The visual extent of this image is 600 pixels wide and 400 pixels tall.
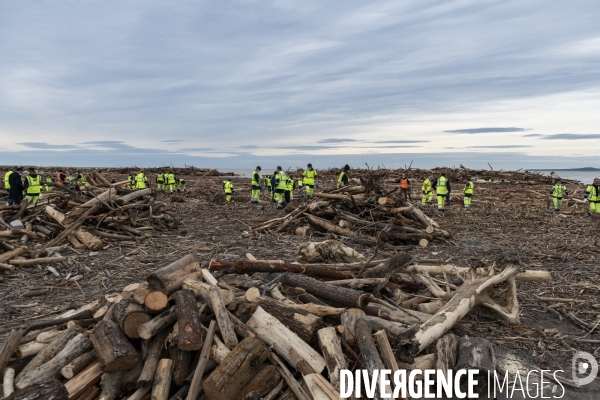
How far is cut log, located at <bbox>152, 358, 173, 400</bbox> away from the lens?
154 inches

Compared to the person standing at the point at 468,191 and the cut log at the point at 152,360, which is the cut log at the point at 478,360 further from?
the person standing at the point at 468,191

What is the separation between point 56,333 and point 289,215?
9.24m

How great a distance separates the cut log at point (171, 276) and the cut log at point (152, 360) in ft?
2.35

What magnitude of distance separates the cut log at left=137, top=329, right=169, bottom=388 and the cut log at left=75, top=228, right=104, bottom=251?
22.3ft

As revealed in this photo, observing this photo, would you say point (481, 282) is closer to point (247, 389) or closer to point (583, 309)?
point (583, 309)

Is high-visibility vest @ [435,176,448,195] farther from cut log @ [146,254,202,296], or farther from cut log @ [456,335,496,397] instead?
cut log @ [146,254,202,296]

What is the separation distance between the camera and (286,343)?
4277 mm

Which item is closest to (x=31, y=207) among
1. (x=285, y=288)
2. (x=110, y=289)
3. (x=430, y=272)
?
(x=110, y=289)

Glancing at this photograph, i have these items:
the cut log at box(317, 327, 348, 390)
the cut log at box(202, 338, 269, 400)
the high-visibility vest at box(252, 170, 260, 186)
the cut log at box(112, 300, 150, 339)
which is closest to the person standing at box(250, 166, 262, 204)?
the high-visibility vest at box(252, 170, 260, 186)

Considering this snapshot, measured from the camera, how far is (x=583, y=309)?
6617 mm

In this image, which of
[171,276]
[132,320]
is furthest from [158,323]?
[171,276]

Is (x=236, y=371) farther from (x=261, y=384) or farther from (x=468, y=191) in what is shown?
(x=468, y=191)

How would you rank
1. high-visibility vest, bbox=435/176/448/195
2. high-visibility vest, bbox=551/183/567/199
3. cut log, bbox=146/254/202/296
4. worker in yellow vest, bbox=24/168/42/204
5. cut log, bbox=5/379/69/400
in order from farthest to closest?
high-visibility vest, bbox=551/183/567/199 → high-visibility vest, bbox=435/176/448/195 → worker in yellow vest, bbox=24/168/42/204 → cut log, bbox=146/254/202/296 → cut log, bbox=5/379/69/400

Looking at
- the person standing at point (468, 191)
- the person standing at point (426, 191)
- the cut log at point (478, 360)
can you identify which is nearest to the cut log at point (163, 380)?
the cut log at point (478, 360)
